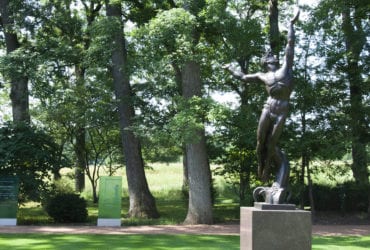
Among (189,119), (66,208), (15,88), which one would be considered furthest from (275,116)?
(15,88)

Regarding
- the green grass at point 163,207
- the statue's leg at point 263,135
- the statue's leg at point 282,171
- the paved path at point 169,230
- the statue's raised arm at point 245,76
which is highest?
the statue's raised arm at point 245,76

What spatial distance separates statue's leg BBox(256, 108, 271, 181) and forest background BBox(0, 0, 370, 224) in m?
6.38

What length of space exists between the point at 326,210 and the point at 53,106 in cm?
1261

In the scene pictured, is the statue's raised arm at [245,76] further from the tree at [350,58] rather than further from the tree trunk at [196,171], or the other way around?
the tree at [350,58]

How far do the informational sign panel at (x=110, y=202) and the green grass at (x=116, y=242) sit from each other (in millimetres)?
3036

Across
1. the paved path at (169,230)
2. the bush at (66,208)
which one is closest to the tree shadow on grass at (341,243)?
the paved path at (169,230)

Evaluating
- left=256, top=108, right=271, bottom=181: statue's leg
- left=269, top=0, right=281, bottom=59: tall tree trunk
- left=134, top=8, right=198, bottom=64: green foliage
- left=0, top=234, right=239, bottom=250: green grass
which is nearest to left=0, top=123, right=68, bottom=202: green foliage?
left=0, top=234, right=239, bottom=250: green grass

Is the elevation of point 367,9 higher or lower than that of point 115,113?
higher

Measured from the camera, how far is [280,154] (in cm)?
898

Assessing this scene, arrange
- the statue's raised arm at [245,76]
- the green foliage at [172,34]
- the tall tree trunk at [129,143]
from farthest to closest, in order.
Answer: the tall tree trunk at [129,143] < the green foliage at [172,34] < the statue's raised arm at [245,76]

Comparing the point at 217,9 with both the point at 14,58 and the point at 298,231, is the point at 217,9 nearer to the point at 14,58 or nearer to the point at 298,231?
the point at 14,58

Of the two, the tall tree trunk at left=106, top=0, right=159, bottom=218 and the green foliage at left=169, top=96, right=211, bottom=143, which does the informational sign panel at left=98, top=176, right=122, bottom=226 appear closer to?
the tall tree trunk at left=106, top=0, right=159, bottom=218

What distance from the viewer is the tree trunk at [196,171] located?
18.1m

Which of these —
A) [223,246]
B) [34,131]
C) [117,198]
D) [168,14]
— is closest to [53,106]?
[34,131]
